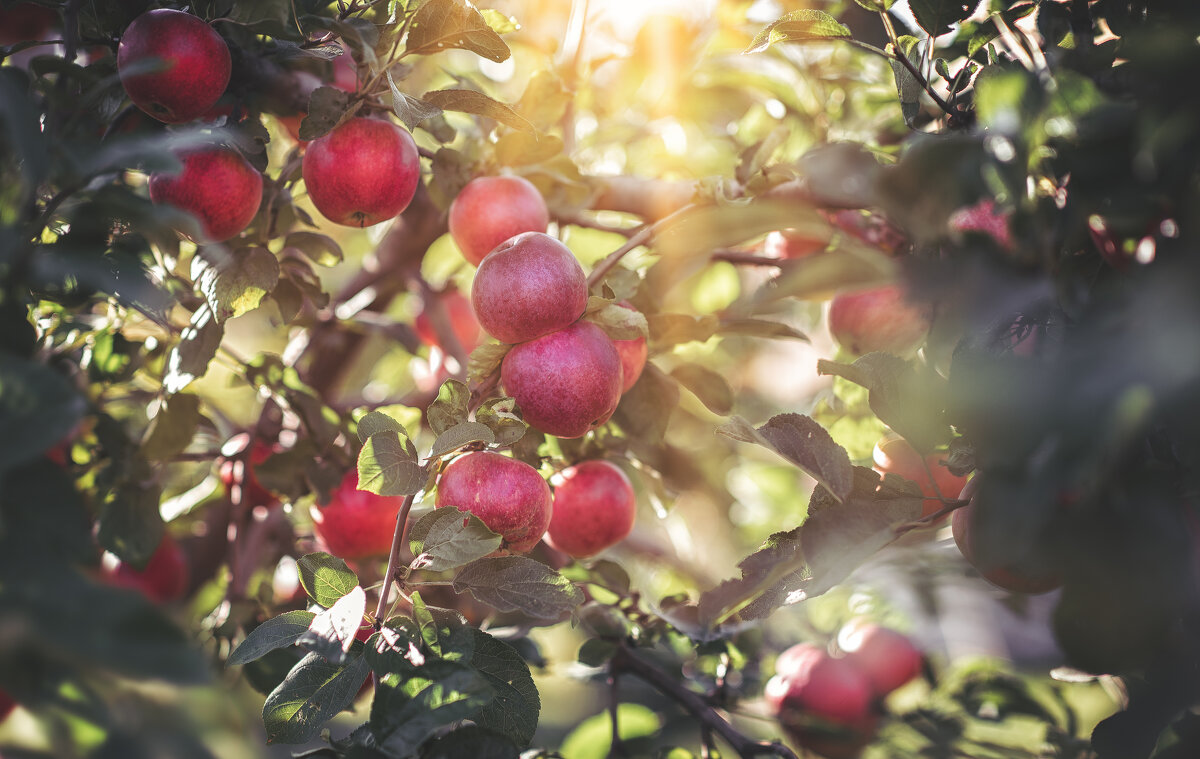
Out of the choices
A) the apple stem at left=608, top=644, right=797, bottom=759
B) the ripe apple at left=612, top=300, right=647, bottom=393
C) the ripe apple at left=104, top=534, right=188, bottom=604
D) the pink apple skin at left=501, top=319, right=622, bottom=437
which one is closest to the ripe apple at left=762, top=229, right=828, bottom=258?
the ripe apple at left=612, top=300, right=647, bottom=393

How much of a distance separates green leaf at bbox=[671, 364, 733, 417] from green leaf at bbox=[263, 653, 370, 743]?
1.54 feet

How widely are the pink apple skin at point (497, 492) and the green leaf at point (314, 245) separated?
329 mm

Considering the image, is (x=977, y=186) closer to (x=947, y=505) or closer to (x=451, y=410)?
(x=947, y=505)

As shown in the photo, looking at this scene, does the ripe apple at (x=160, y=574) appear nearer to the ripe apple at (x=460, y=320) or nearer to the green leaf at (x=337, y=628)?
the ripe apple at (x=460, y=320)

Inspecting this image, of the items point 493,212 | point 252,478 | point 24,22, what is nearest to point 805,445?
point 493,212

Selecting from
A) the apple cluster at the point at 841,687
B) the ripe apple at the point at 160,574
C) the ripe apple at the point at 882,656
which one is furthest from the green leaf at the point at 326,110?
the ripe apple at the point at 882,656

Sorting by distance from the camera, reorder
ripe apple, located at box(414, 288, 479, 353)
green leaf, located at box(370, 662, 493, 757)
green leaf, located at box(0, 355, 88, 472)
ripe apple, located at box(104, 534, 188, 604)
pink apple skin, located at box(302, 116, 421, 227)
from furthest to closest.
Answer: ripe apple, located at box(414, 288, 479, 353), ripe apple, located at box(104, 534, 188, 604), pink apple skin, located at box(302, 116, 421, 227), green leaf, located at box(370, 662, 493, 757), green leaf, located at box(0, 355, 88, 472)

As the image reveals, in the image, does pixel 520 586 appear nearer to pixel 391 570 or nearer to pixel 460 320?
pixel 391 570

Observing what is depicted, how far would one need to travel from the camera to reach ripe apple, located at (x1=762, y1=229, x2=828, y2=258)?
3.32 ft

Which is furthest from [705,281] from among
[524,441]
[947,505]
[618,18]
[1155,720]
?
[1155,720]

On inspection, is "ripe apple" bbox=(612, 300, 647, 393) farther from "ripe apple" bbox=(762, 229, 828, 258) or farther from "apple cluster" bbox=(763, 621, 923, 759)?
"apple cluster" bbox=(763, 621, 923, 759)

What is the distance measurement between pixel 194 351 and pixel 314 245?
0.57 ft

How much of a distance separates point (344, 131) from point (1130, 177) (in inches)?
24.7

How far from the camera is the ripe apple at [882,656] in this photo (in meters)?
1.11
